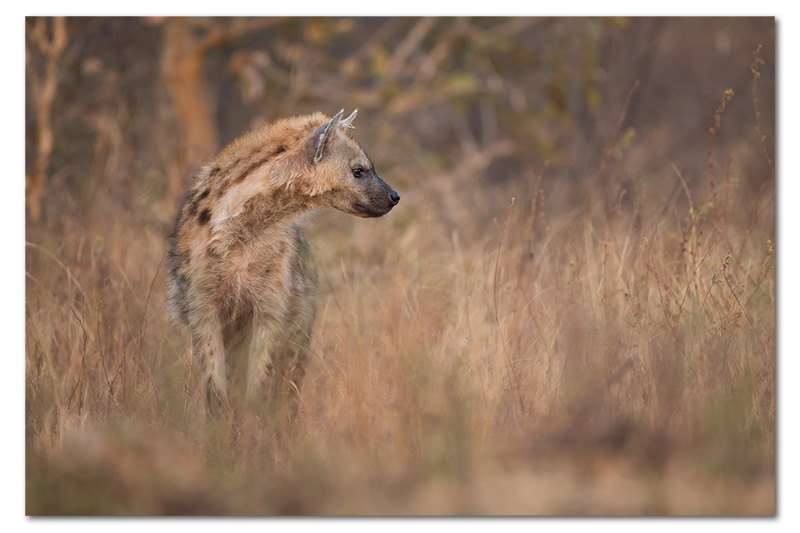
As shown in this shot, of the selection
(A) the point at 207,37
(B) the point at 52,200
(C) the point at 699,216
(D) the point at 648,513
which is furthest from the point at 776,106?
(B) the point at 52,200

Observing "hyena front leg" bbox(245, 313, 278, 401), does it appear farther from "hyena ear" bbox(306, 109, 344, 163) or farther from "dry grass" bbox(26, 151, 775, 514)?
"hyena ear" bbox(306, 109, 344, 163)

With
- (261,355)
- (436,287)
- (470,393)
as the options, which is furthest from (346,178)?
(470,393)

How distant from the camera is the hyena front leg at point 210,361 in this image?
4.04 m

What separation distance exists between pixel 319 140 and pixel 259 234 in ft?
1.74

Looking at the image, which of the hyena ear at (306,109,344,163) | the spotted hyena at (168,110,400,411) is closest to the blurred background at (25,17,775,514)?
the spotted hyena at (168,110,400,411)

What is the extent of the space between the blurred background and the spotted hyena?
8.1 inches

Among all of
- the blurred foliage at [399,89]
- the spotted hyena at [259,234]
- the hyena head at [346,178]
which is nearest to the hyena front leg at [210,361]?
the spotted hyena at [259,234]

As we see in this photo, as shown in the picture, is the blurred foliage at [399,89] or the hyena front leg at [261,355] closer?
the hyena front leg at [261,355]

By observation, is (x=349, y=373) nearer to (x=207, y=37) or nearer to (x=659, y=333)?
(x=659, y=333)

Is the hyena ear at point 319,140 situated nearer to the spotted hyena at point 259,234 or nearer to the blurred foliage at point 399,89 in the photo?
the spotted hyena at point 259,234

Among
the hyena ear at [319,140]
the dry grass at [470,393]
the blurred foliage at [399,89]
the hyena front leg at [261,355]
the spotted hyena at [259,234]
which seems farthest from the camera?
the blurred foliage at [399,89]

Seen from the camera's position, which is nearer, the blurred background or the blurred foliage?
the blurred background

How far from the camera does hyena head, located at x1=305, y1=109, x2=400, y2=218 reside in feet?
13.1

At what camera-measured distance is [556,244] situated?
523cm
